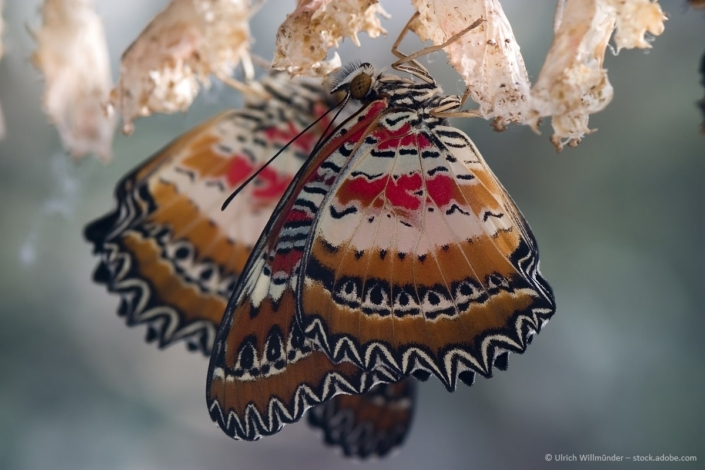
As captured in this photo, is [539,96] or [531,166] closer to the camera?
[539,96]

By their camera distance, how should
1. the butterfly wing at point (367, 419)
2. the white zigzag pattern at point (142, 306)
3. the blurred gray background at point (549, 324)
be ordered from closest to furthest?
the white zigzag pattern at point (142, 306)
the butterfly wing at point (367, 419)
the blurred gray background at point (549, 324)

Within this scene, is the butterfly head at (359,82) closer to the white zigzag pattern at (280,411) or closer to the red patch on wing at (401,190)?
the red patch on wing at (401,190)

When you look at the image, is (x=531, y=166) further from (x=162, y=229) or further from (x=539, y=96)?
(x=539, y=96)

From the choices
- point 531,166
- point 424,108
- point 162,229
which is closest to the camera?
point 424,108

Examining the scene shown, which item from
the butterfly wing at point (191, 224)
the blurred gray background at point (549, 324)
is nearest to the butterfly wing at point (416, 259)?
the butterfly wing at point (191, 224)

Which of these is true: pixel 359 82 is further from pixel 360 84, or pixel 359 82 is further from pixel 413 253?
pixel 413 253

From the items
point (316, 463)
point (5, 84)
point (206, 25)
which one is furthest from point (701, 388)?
point (5, 84)

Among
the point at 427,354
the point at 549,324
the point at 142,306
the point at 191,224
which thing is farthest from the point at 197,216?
the point at 549,324

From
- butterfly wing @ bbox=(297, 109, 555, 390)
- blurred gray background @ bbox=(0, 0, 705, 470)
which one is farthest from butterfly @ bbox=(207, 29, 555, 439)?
blurred gray background @ bbox=(0, 0, 705, 470)
